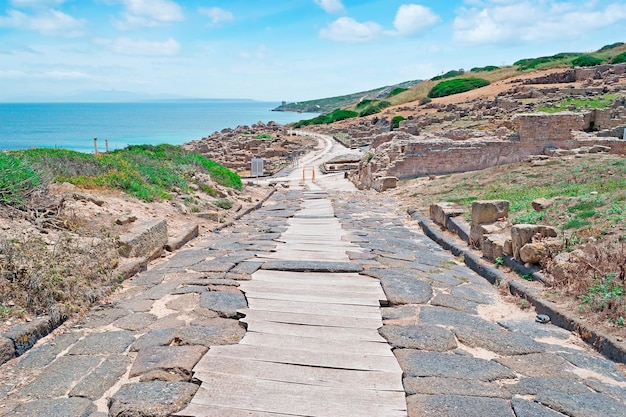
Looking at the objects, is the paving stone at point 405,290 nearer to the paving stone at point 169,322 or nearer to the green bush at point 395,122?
the paving stone at point 169,322

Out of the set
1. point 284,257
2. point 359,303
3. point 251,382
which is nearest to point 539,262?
point 359,303

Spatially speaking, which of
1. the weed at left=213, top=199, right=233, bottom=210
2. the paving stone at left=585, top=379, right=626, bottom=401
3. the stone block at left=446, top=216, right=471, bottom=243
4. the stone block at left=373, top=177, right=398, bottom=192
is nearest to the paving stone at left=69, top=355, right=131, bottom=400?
the paving stone at left=585, top=379, right=626, bottom=401

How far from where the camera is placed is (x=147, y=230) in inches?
263

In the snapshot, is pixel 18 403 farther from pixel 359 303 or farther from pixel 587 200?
pixel 587 200

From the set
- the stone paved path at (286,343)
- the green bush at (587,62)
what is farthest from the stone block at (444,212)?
the green bush at (587,62)

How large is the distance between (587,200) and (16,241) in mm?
8025

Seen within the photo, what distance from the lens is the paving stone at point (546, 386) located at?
10.4 feet

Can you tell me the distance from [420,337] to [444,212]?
5883mm

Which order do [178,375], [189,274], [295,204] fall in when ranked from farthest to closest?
[295,204]
[189,274]
[178,375]

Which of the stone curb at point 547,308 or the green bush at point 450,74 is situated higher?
the green bush at point 450,74

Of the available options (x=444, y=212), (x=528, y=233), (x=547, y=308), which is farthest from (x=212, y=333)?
(x=444, y=212)

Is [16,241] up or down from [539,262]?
up

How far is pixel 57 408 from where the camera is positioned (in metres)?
2.87

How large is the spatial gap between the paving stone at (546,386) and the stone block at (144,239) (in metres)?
4.77
